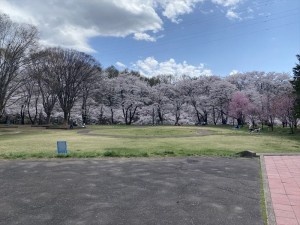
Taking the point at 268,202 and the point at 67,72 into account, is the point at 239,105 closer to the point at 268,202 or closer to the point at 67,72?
the point at 67,72

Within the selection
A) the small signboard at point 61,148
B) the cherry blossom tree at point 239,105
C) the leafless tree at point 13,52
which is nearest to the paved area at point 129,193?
the small signboard at point 61,148

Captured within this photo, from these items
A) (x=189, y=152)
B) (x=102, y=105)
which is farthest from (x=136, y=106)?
(x=189, y=152)

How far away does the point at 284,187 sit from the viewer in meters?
7.31

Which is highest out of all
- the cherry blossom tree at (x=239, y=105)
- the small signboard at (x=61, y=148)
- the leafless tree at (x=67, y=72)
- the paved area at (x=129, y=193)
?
the leafless tree at (x=67, y=72)

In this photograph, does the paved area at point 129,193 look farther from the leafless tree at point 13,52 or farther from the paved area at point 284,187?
the leafless tree at point 13,52

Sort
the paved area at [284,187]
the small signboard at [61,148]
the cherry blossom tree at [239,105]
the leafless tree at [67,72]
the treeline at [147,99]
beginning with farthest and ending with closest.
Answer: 1. the cherry blossom tree at [239,105]
2. the treeline at [147,99]
3. the leafless tree at [67,72]
4. the small signboard at [61,148]
5. the paved area at [284,187]

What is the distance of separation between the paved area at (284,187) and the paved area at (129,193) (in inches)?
15.0

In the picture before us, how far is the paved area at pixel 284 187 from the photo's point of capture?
5262 millimetres

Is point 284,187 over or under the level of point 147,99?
under

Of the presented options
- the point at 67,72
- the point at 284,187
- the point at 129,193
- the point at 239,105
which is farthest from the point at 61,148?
the point at 239,105

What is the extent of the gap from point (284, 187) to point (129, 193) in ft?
12.6

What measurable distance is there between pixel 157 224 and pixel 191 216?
70 centimetres

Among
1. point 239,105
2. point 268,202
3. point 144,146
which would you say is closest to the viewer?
point 268,202

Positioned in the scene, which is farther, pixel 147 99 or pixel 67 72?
pixel 147 99
